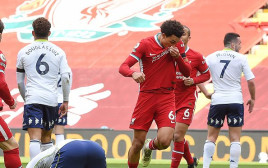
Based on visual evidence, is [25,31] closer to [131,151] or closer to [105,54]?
[105,54]

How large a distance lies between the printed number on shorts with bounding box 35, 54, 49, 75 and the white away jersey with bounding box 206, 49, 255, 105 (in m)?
2.70

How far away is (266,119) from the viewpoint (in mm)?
17781

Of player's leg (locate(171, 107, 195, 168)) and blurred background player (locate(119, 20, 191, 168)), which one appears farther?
player's leg (locate(171, 107, 195, 168))

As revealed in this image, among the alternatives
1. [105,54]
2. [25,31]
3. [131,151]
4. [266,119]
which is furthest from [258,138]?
[25,31]

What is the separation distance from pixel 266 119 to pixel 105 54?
223 inches

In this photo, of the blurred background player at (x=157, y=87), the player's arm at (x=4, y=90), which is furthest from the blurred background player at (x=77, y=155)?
the blurred background player at (x=157, y=87)

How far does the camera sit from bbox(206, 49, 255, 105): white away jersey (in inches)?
400

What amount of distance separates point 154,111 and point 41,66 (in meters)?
1.47

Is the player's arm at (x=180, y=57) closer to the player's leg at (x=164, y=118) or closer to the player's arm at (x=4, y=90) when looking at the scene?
the player's leg at (x=164, y=118)

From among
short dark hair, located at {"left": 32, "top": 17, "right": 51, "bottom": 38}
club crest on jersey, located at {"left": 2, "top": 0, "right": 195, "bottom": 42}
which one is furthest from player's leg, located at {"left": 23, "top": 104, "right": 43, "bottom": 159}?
club crest on jersey, located at {"left": 2, "top": 0, "right": 195, "bottom": 42}

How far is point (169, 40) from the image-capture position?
835 centimetres

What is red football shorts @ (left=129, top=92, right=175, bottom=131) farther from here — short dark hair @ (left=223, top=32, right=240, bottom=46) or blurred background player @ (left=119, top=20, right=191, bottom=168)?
short dark hair @ (left=223, top=32, right=240, bottom=46)

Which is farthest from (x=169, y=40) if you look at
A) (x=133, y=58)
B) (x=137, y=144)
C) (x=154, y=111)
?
(x=137, y=144)

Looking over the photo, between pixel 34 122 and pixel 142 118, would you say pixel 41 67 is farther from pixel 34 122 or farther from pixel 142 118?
pixel 142 118
